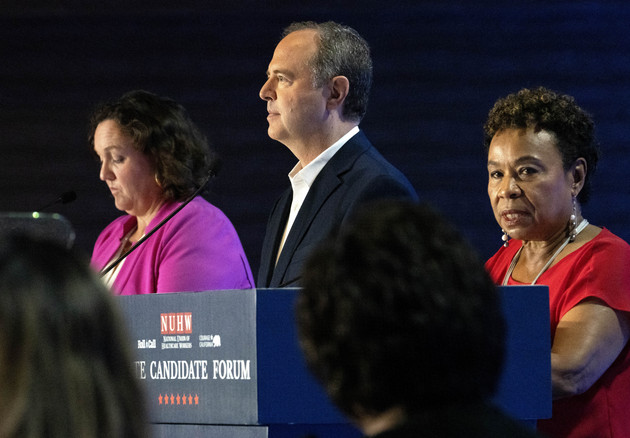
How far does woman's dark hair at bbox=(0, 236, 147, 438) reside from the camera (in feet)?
2.47

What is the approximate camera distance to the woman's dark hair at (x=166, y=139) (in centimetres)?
316

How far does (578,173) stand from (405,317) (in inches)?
62.6

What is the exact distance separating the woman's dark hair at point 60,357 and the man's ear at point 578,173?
1.75 metres

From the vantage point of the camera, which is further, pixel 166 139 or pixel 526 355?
pixel 166 139

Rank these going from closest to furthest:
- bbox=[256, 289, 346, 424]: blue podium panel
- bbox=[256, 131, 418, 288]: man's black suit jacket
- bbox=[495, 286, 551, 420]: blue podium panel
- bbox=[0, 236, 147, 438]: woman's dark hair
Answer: bbox=[0, 236, 147, 438]: woman's dark hair → bbox=[256, 289, 346, 424]: blue podium panel → bbox=[495, 286, 551, 420]: blue podium panel → bbox=[256, 131, 418, 288]: man's black suit jacket

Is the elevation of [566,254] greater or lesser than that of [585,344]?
greater

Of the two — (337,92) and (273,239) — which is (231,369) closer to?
(273,239)

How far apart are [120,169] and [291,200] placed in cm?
86

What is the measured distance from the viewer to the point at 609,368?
213cm

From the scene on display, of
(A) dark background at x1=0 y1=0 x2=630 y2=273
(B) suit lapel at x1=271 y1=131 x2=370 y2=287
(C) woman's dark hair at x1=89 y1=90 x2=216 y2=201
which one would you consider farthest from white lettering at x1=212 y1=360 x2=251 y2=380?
(A) dark background at x1=0 y1=0 x2=630 y2=273

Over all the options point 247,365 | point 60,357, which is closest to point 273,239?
point 247,365

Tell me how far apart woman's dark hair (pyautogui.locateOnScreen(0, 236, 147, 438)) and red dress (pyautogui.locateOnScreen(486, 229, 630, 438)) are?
1.49m

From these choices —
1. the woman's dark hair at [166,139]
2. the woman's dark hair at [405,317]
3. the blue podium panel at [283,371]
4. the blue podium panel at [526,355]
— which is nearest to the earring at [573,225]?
the blue podium panel at [526,355]

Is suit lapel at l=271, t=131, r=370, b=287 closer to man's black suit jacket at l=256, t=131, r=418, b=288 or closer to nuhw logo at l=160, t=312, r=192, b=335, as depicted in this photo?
man's black suit jacket at l=256, t=131, r=418, b=288
